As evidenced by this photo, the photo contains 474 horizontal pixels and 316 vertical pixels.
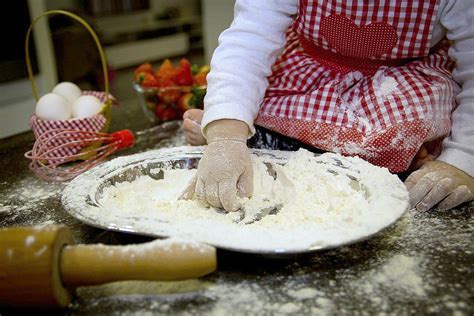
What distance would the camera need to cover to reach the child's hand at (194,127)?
3.71 feet

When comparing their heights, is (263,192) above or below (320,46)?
below

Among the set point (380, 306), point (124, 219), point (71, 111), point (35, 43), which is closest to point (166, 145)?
point (71, 111)

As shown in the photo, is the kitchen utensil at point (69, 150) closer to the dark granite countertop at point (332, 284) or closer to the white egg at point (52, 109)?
the white egg at point (52, 109)

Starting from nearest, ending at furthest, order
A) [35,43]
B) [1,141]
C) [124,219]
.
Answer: [124,219] < [1,141] < [35,43]

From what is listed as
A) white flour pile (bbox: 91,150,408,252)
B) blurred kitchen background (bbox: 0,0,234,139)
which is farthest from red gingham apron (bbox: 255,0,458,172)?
blurred kitchen background (bbox: 0,0,234,139)

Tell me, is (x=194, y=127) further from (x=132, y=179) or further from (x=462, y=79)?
(x=462, y=79)

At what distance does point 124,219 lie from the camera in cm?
67

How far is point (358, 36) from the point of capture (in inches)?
36.9

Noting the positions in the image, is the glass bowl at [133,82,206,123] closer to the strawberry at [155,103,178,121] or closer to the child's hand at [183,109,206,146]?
the strawberry at [155,103,178,121]

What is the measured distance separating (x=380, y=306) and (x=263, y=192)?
0.33 meters

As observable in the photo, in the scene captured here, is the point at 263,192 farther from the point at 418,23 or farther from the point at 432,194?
the point at 418,23

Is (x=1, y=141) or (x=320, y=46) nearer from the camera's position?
(x=320, y=46)

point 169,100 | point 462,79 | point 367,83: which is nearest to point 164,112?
point 169,100

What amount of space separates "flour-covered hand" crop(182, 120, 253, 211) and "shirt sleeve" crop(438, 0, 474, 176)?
1.18ft
